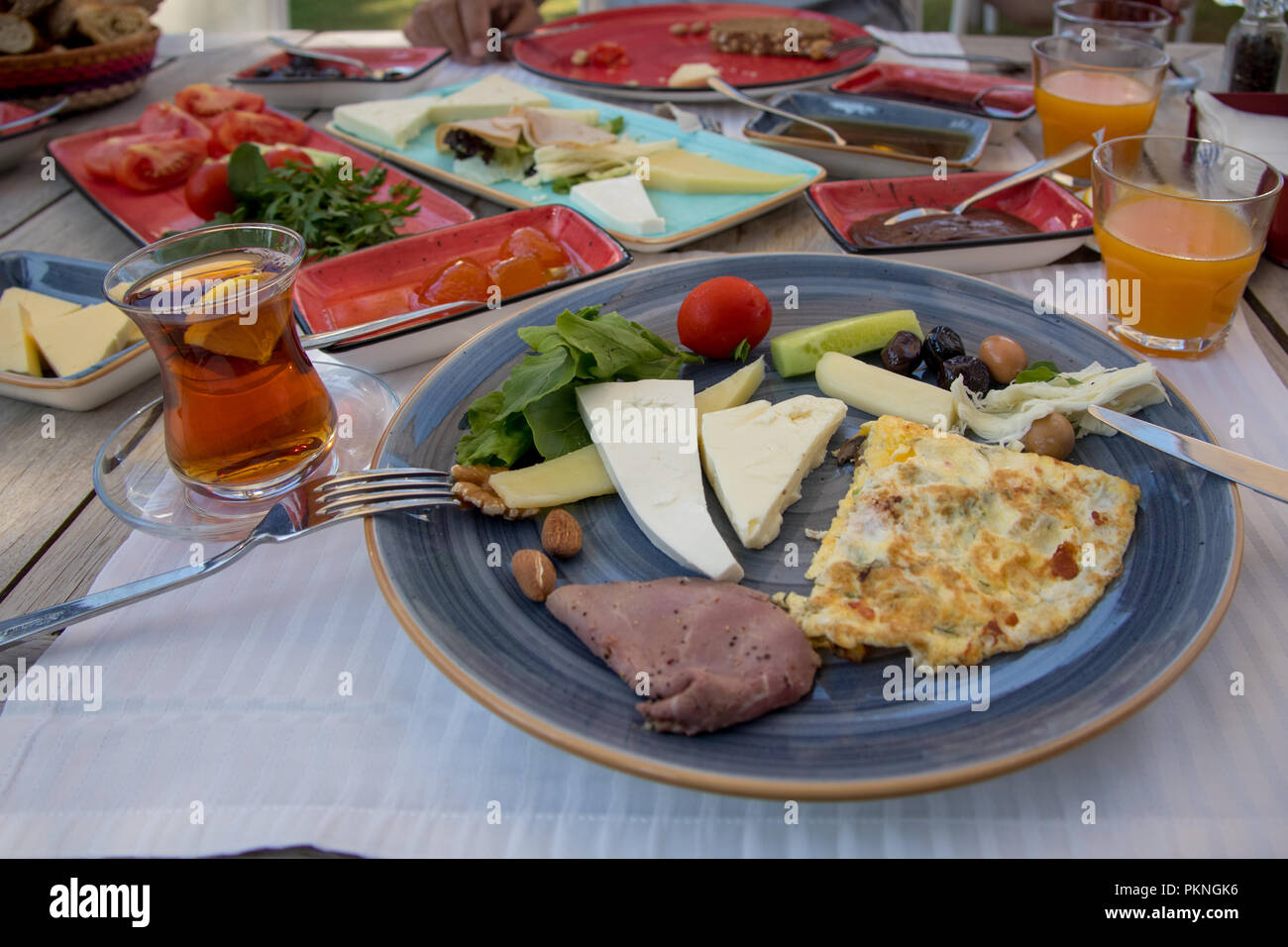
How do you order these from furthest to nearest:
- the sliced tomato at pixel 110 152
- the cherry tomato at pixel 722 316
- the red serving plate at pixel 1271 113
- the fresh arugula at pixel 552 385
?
1. the sliced tomato at pixel 110 152
2. the red serving plate at pixel 1271 113
3. the cherry tomato at pixel 722 316
4. the fresh arugula at pixel 552 385

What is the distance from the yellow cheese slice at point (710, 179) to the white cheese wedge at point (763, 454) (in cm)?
116

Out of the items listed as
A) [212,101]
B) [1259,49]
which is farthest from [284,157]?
[1259,49]

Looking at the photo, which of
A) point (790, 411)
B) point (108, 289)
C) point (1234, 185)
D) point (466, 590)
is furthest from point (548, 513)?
point (1234, 185)

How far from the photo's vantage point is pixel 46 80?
338 cm

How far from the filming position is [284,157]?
2879 mm

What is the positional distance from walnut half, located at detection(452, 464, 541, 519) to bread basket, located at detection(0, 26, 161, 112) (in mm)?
2970

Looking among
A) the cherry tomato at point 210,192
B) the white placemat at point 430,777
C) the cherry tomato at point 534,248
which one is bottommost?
the white placemat at point 430,777

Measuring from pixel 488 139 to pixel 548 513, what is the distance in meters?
1.86

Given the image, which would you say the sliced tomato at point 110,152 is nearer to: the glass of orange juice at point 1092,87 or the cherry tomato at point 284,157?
the cherry tomato at point 284,157

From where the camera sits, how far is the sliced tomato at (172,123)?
314cm

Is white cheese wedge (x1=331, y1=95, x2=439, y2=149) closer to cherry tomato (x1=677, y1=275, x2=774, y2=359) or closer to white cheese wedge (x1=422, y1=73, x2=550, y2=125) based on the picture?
white cheese wedge (x1=422, y1=73, x2=550, y2=125)

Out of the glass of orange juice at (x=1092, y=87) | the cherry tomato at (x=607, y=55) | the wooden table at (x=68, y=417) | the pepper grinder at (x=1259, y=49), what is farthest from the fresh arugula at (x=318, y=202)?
the pepper grinder at (x=1259, y=49)

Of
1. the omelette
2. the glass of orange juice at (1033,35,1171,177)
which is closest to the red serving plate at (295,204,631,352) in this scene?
the omelette
